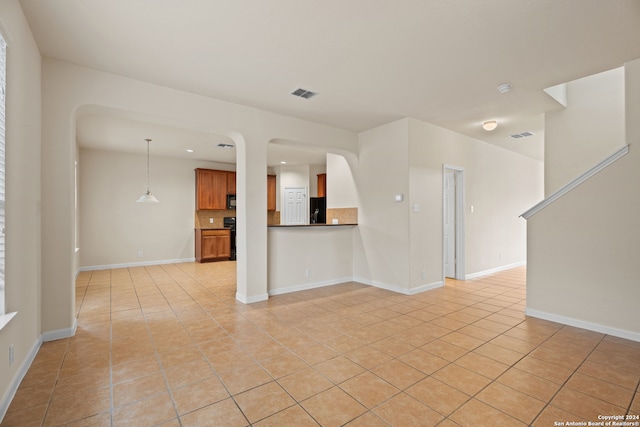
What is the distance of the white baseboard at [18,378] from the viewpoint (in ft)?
6.06

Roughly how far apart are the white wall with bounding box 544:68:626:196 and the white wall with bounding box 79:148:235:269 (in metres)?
7.72

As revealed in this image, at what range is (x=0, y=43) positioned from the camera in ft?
6.11

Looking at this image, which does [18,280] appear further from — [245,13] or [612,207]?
[612,207]

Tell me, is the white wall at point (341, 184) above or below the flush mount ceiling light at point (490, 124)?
below

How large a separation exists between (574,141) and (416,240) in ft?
8.48

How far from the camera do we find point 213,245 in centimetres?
779

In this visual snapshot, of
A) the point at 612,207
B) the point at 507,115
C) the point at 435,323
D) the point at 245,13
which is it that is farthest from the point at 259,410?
the point at 507,115

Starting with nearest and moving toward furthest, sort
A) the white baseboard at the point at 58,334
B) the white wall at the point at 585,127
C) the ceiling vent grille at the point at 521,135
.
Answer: the white baseboard at the point at 58,334 → the white wall at the point at 585,127 → the ceiling vent grille at the point at 521,135

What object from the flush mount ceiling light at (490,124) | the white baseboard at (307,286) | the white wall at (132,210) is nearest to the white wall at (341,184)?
the white baseboard at (307,286)

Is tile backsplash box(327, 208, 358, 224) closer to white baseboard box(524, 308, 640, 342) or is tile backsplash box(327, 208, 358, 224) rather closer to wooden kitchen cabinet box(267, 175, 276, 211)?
white baseboard box(524, 308, 640, 342)

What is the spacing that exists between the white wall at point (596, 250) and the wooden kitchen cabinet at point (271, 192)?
6.78m

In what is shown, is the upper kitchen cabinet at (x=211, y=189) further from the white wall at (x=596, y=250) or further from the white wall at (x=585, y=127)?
the white wall at (x=585, y=127)

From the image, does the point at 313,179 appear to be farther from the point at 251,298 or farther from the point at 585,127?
the point at 585,127

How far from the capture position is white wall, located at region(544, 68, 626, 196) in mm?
3975
